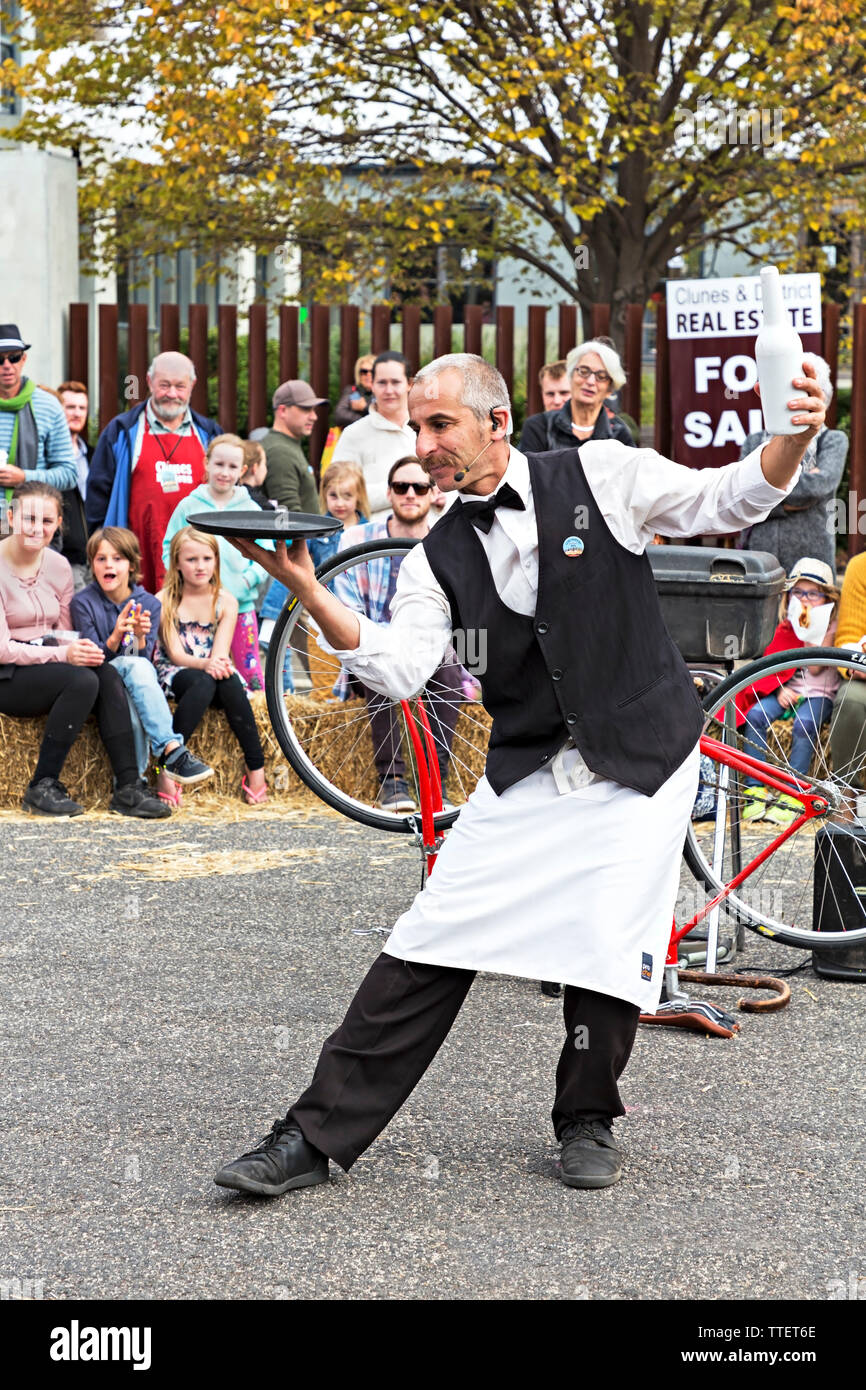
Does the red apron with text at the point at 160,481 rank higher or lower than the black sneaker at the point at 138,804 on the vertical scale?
higher

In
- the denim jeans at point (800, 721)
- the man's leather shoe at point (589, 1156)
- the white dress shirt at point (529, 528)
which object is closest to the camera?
the white dress shirt at point (529, 528)

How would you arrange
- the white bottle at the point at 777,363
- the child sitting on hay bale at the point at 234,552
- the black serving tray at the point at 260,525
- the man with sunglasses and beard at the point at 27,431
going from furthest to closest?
the man with sunglasses and beard at the point at 27,431
the child sitting on hay bale at the point at 234,552
the white bottle at the point at 777,363
the black serving tray at the point at 260,525

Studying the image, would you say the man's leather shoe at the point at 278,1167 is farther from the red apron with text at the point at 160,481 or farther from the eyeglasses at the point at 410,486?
the red apron with text at the point at 160,481

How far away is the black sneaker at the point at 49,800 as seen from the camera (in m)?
7.31

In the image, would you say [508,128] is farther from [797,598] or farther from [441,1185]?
[441,1185]

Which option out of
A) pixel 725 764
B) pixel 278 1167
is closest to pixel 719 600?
pixel 725 764

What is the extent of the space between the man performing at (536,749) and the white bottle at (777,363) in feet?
0.96

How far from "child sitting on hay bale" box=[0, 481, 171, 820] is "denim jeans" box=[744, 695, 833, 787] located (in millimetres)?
2581

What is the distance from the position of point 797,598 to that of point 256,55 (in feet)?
35.4

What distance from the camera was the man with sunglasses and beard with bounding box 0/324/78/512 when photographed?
838 cm

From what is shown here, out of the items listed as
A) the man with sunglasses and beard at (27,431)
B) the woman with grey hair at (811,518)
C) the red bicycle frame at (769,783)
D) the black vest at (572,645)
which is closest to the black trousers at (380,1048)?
the black vest at (572,645)

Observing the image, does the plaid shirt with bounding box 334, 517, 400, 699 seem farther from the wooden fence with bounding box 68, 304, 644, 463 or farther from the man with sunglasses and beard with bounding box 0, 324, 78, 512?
the wooden fence with bounding box 68, 304, 644, 463

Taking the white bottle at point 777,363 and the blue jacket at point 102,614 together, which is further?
the blue jacket at point 102,614
